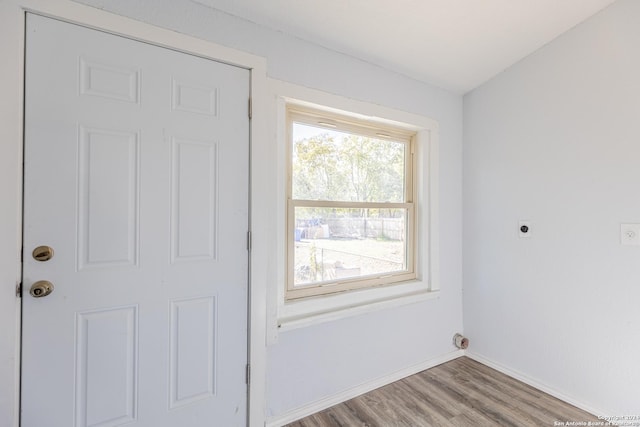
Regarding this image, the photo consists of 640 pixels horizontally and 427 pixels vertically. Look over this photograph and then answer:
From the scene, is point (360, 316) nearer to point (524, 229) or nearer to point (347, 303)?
point (347, 303)

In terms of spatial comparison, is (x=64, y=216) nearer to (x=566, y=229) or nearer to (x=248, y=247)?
(x=248, y=247)

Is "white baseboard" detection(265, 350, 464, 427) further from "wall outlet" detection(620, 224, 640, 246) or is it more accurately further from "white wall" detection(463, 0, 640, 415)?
"wall outlet" detection(620, 224, 640, 246)

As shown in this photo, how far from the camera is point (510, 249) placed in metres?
2.29

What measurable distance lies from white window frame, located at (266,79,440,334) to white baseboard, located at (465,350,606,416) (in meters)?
0.67

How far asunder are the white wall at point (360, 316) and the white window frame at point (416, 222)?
63mm

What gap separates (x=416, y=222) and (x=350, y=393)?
135 centimetres

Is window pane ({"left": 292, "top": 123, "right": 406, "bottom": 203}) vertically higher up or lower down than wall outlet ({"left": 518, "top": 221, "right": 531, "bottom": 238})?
higher up


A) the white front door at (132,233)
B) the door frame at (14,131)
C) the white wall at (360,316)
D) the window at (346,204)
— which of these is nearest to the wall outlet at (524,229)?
the white wall at (360,316)

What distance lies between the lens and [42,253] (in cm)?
117

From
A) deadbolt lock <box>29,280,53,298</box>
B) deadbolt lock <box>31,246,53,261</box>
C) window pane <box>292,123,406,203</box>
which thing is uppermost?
window pane <box>292,123,406,203</box>

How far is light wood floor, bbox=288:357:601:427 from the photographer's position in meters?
1.76

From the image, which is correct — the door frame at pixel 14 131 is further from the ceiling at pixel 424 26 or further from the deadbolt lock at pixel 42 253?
the ceiling at pixel 424 26

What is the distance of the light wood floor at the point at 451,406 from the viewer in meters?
1.76

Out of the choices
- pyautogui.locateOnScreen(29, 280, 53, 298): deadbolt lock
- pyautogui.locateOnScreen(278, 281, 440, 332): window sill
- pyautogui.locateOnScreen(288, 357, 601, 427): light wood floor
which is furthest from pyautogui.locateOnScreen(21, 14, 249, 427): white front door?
pyautogui.locateOnScreen(288, 357, 601, 427): light wood floor
